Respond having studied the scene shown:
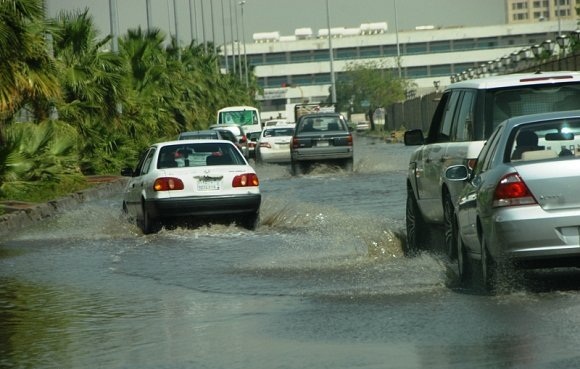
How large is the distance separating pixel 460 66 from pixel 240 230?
16171cm

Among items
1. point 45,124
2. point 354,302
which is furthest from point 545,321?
point 45,124

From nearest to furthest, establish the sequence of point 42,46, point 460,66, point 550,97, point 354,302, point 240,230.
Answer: point 354,302
point 550,97
point 240,230
point 42,46
point 460,66

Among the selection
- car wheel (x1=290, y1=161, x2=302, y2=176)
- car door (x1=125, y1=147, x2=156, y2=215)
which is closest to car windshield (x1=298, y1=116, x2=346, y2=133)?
car wheel (x1=290, y1=161, x2=302, y2=176)

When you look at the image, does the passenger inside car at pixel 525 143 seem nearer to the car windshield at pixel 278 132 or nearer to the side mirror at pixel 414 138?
the side mirror at pixel 414 138

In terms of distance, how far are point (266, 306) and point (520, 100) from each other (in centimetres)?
337

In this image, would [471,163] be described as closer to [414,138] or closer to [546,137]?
[546,137]

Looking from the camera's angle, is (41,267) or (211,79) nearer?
(41,267)

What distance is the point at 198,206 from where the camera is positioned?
1944 centimetres

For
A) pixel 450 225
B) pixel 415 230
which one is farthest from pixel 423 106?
pixel 450 225

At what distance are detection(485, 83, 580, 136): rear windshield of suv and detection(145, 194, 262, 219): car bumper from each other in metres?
7.15

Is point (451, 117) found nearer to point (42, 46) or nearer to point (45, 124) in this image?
point (42, 46)

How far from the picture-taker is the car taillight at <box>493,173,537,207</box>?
34.8ft

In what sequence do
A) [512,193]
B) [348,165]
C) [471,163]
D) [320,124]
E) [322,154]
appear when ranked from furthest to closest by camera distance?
[320,124], [348,165], [322,154], [471,163], [512,193]

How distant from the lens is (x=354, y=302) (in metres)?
11.3
